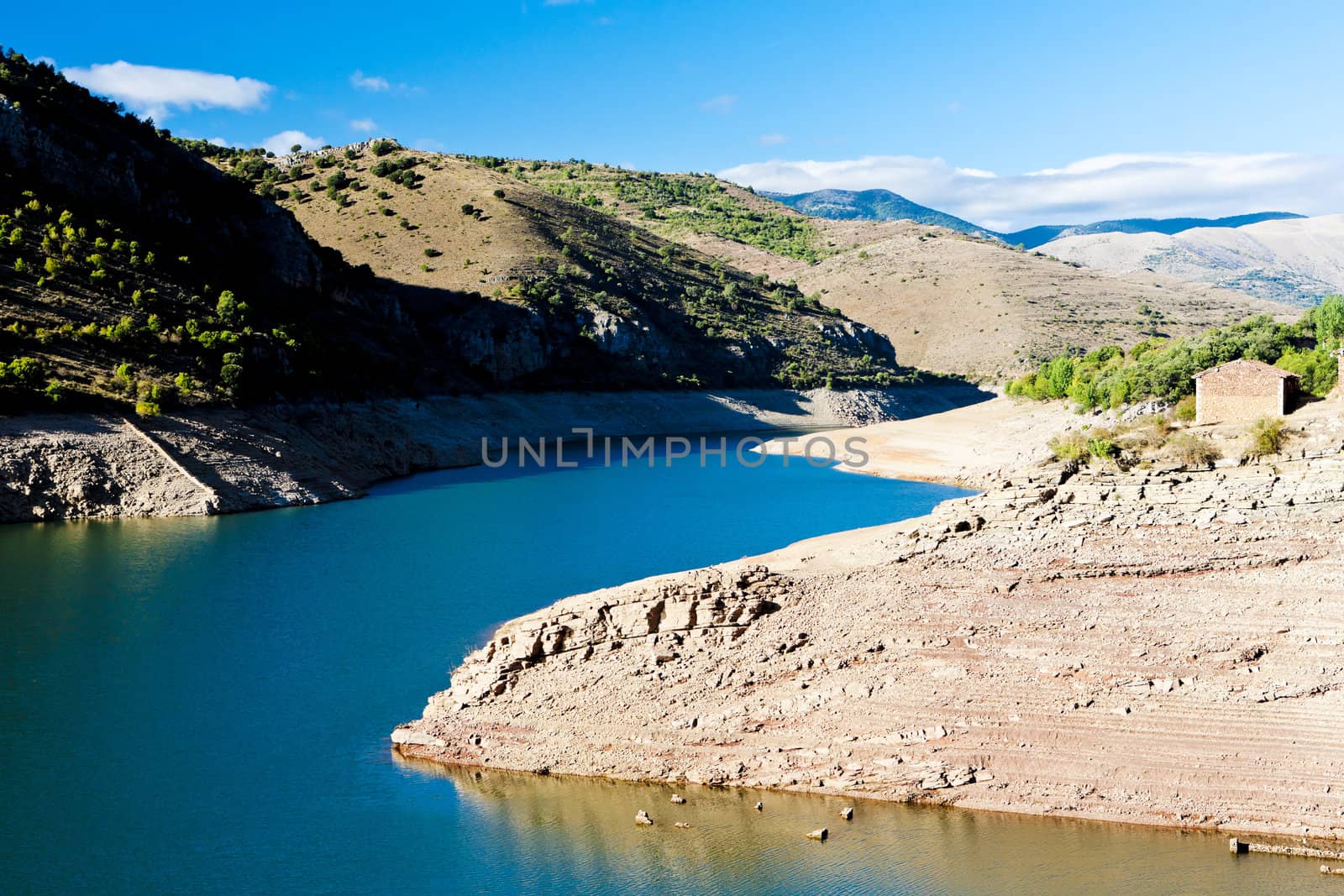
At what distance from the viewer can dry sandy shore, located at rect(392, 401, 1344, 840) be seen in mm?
16734

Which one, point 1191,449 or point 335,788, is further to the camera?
point 1191,449

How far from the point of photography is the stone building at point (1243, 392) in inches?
1432

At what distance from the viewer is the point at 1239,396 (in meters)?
38.3

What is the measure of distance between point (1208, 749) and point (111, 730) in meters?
19.4

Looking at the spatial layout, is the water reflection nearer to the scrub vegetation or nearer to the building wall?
the building wall

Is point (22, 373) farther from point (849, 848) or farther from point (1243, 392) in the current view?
point (1243, 392)

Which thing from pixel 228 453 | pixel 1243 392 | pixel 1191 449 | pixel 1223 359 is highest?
pixel 1223 359

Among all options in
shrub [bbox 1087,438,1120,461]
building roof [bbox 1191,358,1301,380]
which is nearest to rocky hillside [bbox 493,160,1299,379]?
shrub [bbox 1087,438,1120,461]

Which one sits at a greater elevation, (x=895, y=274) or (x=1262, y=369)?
(x=895, y=274)

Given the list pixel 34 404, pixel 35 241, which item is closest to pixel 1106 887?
pixel 34 404

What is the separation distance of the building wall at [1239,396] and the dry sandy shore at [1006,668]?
16.1 meters

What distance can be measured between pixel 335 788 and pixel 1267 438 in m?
24.7

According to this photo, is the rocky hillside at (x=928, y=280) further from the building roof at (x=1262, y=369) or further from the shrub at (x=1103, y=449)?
the building roof at (x=1262, y=369)

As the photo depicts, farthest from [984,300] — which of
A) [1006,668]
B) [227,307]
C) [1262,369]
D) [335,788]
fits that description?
[335,788]
